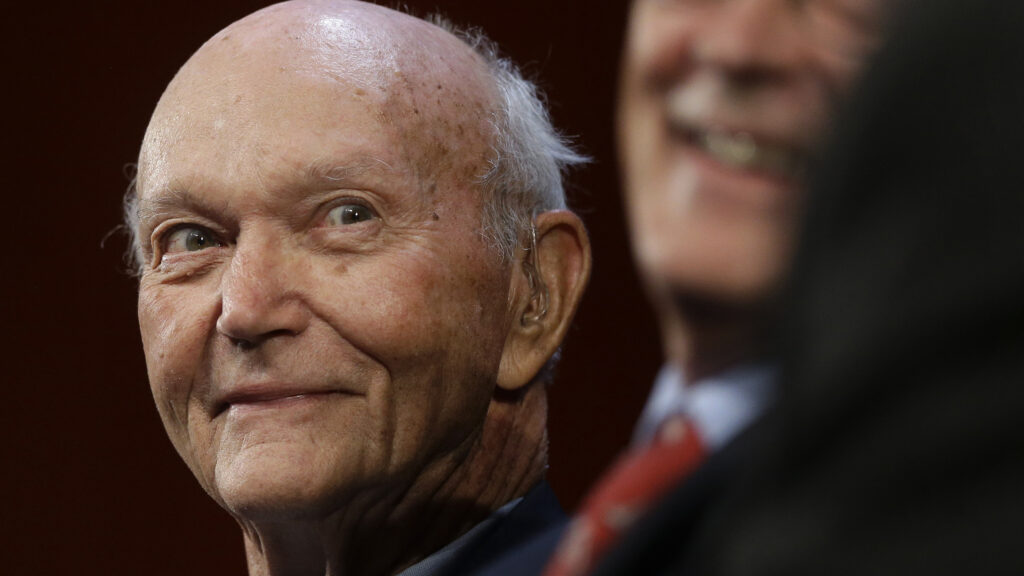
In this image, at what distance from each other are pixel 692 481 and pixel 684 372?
4.6 inches

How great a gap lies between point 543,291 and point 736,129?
1012 mm

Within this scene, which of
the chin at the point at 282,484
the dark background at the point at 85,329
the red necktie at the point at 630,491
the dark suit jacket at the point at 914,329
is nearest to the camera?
the dark suit jacket at the point at 914,329

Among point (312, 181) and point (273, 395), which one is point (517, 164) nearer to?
point (312, 181)

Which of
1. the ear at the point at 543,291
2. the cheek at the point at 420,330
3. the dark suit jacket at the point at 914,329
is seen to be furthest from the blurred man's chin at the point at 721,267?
the ear at the point at 543,291

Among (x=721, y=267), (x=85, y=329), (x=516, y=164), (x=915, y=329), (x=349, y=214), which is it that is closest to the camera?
(x=915, y=329)

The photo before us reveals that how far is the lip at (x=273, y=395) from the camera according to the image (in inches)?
56.7

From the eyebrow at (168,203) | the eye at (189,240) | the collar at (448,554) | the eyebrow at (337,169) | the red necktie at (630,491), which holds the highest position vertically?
the red necktie at (630,491)

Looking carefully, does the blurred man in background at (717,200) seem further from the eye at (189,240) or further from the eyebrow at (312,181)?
the eye at (189,240)

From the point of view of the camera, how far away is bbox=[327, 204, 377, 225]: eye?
4.92ft

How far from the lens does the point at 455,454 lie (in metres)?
1.57

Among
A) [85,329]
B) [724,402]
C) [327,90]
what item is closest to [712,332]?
[724,402]

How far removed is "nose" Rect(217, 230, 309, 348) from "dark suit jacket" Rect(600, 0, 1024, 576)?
1.02m

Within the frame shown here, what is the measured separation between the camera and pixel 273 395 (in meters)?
1.45

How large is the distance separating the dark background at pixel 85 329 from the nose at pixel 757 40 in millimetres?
1928
